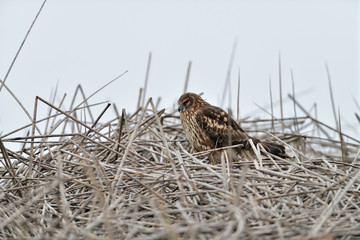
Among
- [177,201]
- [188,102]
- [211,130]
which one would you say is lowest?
[177,201]

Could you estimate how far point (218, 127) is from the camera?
5.12m

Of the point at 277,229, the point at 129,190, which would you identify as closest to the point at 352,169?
the point at 277,229

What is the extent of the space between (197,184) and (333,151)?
12.2 feet

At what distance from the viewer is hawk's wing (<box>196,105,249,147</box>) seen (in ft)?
16.3

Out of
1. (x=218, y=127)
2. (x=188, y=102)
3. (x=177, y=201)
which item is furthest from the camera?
(x=188, y=102)

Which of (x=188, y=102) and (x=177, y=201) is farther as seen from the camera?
(x=188, y=102)

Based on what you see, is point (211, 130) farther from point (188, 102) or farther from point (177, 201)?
point (177, 201)

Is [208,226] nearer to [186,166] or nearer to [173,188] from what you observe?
[173,188]

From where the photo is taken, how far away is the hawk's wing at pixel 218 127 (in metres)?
4.97

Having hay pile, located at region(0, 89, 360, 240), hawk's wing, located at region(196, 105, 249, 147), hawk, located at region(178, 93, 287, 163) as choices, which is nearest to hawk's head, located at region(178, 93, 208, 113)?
hawk, located at region(178, 93, 287, 163)

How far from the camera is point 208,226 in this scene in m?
2.38

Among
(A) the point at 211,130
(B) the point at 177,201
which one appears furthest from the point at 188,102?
(B) the point at 177,201

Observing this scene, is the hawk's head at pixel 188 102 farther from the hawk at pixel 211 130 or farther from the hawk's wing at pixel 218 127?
the hawk's wing at pixel 218 127

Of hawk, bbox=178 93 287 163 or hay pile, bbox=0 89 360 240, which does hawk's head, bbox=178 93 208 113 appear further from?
hay pile, bbox=0 89 360 240
